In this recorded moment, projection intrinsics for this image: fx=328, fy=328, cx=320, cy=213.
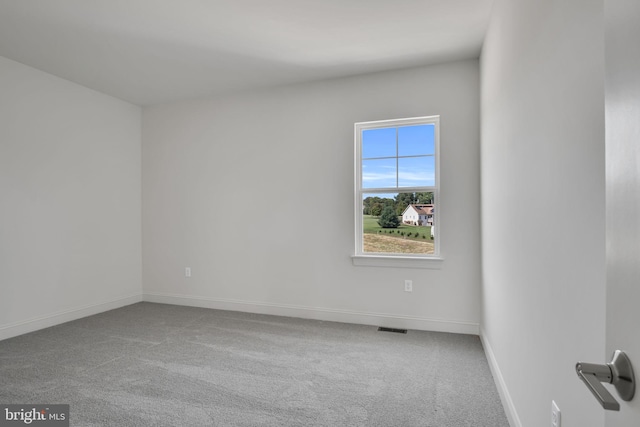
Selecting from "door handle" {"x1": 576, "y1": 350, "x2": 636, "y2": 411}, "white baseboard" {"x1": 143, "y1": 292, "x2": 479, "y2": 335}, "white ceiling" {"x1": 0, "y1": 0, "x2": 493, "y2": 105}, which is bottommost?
"white baseboard" {"x1": 143, "y1": 292, "x2": 479, "y2": 335}

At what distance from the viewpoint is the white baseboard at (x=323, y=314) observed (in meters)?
3.40

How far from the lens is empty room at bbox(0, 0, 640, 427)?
1.13 meters

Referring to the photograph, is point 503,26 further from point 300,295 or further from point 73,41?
point 73,41

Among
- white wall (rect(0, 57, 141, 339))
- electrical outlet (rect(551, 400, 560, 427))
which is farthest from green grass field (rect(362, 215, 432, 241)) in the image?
white wall (rect(0, 57, 141, 339))

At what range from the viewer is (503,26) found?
2113mm

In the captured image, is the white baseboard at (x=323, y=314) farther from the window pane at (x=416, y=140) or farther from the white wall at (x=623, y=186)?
the white wall at (x=623, y=186)

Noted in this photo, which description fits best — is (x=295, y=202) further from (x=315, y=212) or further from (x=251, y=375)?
(x=251, y=375)

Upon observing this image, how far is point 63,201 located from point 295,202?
2659mm

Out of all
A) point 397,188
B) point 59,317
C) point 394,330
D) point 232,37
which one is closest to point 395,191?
point 397,188

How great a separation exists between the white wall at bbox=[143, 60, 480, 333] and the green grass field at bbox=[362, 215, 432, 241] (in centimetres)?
20

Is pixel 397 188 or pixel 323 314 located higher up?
pixel 397 188

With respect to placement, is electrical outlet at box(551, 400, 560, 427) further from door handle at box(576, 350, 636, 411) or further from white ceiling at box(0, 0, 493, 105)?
white ceiling at box(0, 0, 493, 105)

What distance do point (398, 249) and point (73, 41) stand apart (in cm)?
372

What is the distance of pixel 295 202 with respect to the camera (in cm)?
394
